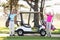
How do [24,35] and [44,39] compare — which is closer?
[44,39]

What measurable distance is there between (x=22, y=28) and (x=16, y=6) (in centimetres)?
120

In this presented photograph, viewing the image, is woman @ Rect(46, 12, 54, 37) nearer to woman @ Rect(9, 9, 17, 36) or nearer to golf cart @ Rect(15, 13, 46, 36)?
golf cart @ Rect(15, 13, 46, 36)

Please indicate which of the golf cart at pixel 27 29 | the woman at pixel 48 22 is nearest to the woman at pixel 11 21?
the golf cart at pixel 27 29

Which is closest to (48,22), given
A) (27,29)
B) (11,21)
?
(27,29)

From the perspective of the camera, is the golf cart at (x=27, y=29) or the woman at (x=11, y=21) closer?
the woman at (x=11, y=21)

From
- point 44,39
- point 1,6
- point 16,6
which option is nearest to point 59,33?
point 44,39

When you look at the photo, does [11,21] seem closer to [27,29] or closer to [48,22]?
[27,29]

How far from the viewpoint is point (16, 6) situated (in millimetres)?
10289

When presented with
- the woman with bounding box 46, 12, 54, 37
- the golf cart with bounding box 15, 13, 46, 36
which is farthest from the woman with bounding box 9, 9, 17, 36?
the woman with bounding box 46, 12, 54, 37

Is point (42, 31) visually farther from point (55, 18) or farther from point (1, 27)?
point (1, 27)

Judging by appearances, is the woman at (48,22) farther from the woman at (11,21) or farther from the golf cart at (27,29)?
the woman at (11,21)

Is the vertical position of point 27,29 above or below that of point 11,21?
below

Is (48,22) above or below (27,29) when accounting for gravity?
above

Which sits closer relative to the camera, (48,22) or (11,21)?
(11,21)
